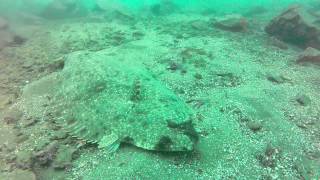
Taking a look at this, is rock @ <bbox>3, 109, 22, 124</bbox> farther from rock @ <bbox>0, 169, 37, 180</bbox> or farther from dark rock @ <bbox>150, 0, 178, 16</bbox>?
dark rock @ <bbox>150, 0, 178, 16</bbox>

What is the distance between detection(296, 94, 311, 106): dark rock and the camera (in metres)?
7.38

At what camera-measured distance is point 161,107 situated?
521cm

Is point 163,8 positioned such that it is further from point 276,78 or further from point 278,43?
point 276,78

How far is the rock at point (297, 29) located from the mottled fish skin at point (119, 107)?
294 inches

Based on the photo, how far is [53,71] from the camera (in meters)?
8.37

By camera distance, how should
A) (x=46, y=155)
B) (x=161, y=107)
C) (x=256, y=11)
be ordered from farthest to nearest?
(x=256, y=11) → (x=46, y=155) → (x=161, y=107)

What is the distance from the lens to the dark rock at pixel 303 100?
7.38 metres

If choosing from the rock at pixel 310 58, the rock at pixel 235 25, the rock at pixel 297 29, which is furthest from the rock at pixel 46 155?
the rock at pixel 235 25

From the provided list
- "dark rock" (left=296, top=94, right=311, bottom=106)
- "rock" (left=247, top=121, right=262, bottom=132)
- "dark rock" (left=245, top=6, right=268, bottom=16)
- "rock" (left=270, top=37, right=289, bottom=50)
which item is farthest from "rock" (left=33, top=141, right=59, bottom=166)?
"dark rock" (left=245, top=6, right=268, bottom=16)

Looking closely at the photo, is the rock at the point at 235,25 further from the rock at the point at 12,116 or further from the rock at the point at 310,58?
the rock at the point at 12,116

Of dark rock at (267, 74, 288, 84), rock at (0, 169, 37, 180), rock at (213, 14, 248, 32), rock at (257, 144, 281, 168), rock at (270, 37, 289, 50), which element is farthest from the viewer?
rock at (213, 14, 248, 32)

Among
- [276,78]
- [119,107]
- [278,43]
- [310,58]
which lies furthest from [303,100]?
[278,43]

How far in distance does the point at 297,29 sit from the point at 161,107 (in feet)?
28.0

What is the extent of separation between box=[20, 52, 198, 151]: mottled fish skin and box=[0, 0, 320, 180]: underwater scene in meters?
0.02
